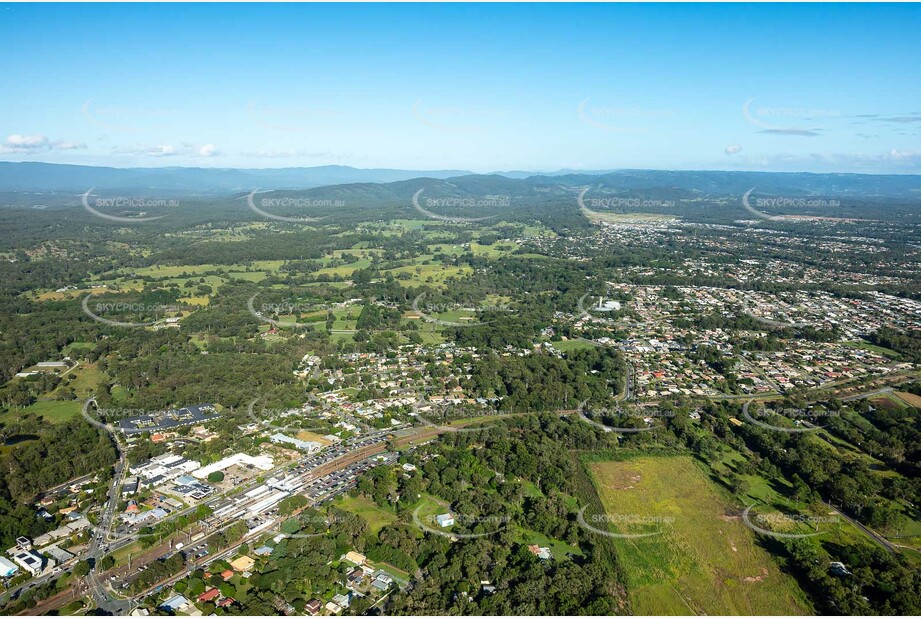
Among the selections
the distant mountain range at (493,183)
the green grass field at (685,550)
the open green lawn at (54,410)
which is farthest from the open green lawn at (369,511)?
the distant mountain range at (493,183)

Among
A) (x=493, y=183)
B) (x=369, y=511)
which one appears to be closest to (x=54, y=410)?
(x=369, y=511)

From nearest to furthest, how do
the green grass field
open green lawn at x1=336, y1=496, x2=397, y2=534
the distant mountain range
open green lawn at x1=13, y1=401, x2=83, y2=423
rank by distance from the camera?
the green grass field, open green lawn at x1=336, y1=496, x2=397, y2=534, open green lawn at x1=13, y1=401, x2=83, y2=423, the distant mountain range

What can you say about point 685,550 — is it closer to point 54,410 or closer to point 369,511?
point 369,511

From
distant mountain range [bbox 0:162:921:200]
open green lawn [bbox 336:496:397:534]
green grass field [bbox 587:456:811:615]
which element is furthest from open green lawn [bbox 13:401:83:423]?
distant mountain range [bbox 0:162:921:200]

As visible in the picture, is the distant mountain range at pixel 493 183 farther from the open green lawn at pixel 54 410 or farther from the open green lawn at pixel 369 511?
the open green lawn at pixel 369 511

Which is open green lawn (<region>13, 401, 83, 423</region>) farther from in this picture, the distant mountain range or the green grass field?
the distant mountain range

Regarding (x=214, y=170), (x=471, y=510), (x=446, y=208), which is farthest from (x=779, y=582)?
(x=214, y=170)

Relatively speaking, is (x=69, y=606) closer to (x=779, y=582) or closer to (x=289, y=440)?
(x=289, y=440)
